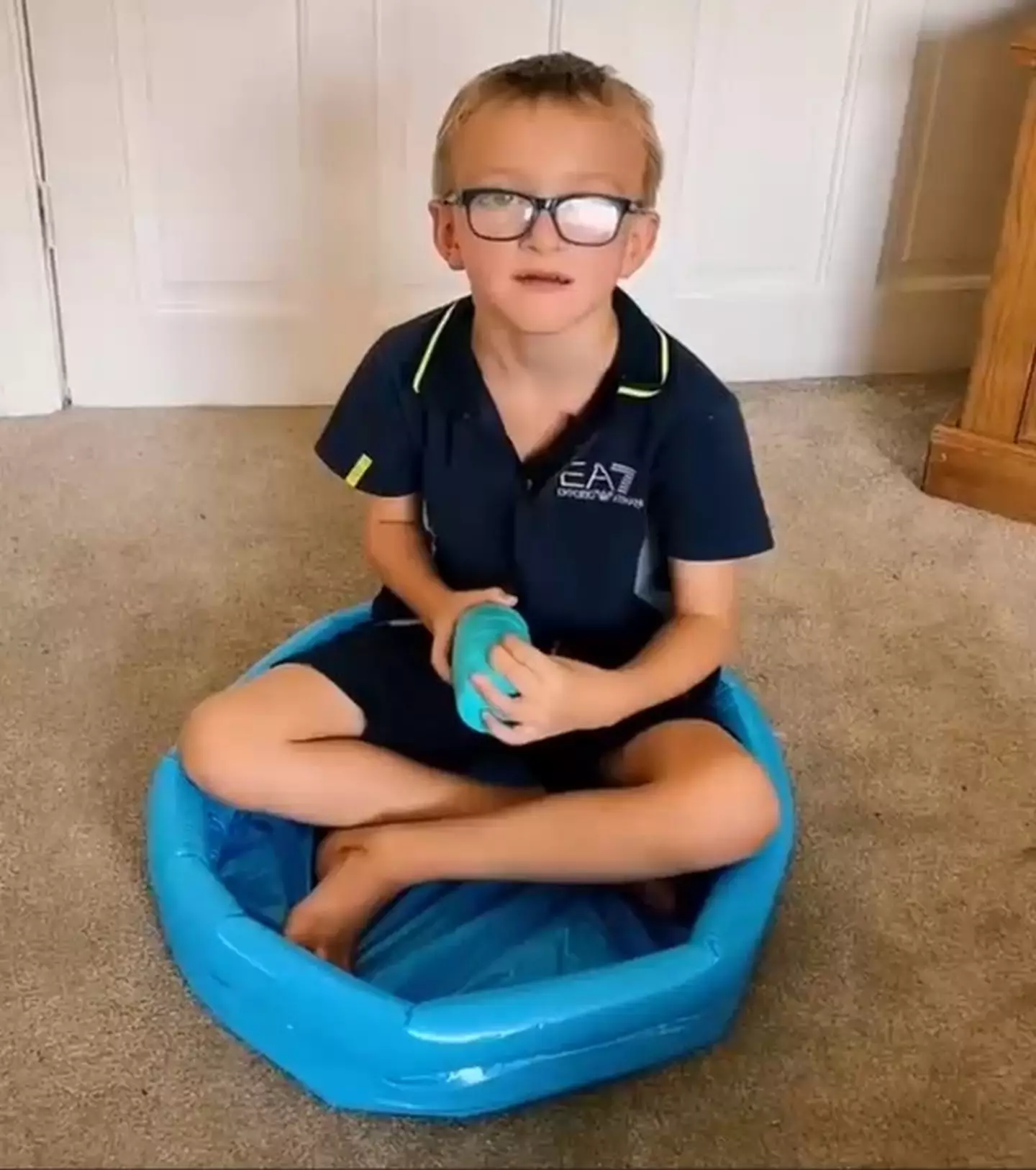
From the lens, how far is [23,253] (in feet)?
6.37

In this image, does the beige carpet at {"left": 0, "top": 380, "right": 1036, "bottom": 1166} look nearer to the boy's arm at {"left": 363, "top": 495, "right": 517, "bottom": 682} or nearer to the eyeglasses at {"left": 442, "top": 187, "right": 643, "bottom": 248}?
the boy's arm at {"left": 363, "top": 495, "right": 517, "bottom": 682}

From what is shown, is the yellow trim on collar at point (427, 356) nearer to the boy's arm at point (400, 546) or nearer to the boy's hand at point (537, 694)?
the boy's arm at point (400, 546)

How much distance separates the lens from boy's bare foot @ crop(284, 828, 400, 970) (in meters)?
1.24

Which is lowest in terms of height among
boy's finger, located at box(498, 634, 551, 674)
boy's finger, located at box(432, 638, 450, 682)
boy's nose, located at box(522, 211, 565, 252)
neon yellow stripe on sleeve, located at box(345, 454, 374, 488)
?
boy's finger, located at box(432, 638, 450, 682)

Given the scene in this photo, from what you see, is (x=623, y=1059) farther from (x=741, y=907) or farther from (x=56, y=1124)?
(x=56, y=1124)

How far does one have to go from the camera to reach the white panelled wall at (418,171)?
188cm

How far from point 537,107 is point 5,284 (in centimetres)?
101

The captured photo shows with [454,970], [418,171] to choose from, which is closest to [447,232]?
[454,970]

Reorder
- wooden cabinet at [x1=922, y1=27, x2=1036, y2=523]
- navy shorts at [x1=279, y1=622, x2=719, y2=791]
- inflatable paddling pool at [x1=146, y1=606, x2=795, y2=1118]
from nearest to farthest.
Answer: inflatable paddling pool at [x1=146, y1=606, x2=795, y2=1118] < navy shorts at [x1=279, y1=622, x2=719, y2=791] < wooden cabinet at [x1=922, y1=27, x2=1036, y2=523]

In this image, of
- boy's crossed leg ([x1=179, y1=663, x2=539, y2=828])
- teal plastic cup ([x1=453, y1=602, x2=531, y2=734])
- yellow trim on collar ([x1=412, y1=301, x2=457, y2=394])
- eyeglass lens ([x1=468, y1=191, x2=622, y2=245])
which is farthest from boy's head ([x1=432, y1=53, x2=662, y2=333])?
boy's crossed leg ([x1=179, y1=663, x2=539, y2=828])

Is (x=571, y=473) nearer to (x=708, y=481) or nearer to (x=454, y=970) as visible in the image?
(x=708, y=481)

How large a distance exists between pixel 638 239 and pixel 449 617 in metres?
0.32

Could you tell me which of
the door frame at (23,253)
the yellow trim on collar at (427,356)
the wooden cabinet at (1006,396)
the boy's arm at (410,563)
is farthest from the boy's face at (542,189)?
the door frame at (23,253)

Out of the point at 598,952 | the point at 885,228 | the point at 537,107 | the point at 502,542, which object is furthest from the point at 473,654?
the point at 885,228
